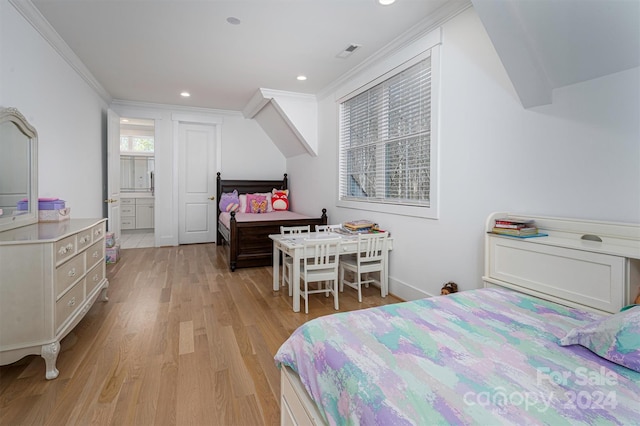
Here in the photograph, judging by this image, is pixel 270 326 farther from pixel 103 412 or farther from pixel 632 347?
pixel 632 347

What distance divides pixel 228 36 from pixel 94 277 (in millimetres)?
2459

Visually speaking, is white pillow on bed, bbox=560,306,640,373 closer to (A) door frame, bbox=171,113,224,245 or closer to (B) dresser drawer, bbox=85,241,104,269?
(B) dresser drawer, bbox=85,241,104,269

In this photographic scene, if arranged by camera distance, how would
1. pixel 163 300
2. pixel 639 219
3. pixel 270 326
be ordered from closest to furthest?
pixel 639 219 → pixel 270 326 → pixel 163 300

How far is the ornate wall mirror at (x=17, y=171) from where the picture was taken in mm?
2189

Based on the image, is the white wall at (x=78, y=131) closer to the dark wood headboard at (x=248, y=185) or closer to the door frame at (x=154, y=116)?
the door frame at (x=154, y=116)

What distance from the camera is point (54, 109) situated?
3123mm

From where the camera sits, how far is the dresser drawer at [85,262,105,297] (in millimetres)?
2502

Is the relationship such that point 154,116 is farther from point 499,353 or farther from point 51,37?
point 499,353

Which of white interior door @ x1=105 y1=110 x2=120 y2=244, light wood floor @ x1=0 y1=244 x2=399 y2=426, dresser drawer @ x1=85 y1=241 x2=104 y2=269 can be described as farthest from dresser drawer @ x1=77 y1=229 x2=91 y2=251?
white interior door @ x1=105 y1=110 x2=120 y2=244

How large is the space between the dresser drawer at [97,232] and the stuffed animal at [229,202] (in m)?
2.81

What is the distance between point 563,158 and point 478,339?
136 centimetres

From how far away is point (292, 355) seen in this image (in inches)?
51.2

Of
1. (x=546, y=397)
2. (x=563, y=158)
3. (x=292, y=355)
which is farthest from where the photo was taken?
(x=563, y=158)

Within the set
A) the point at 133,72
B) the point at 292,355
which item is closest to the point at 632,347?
the point at 292,355
